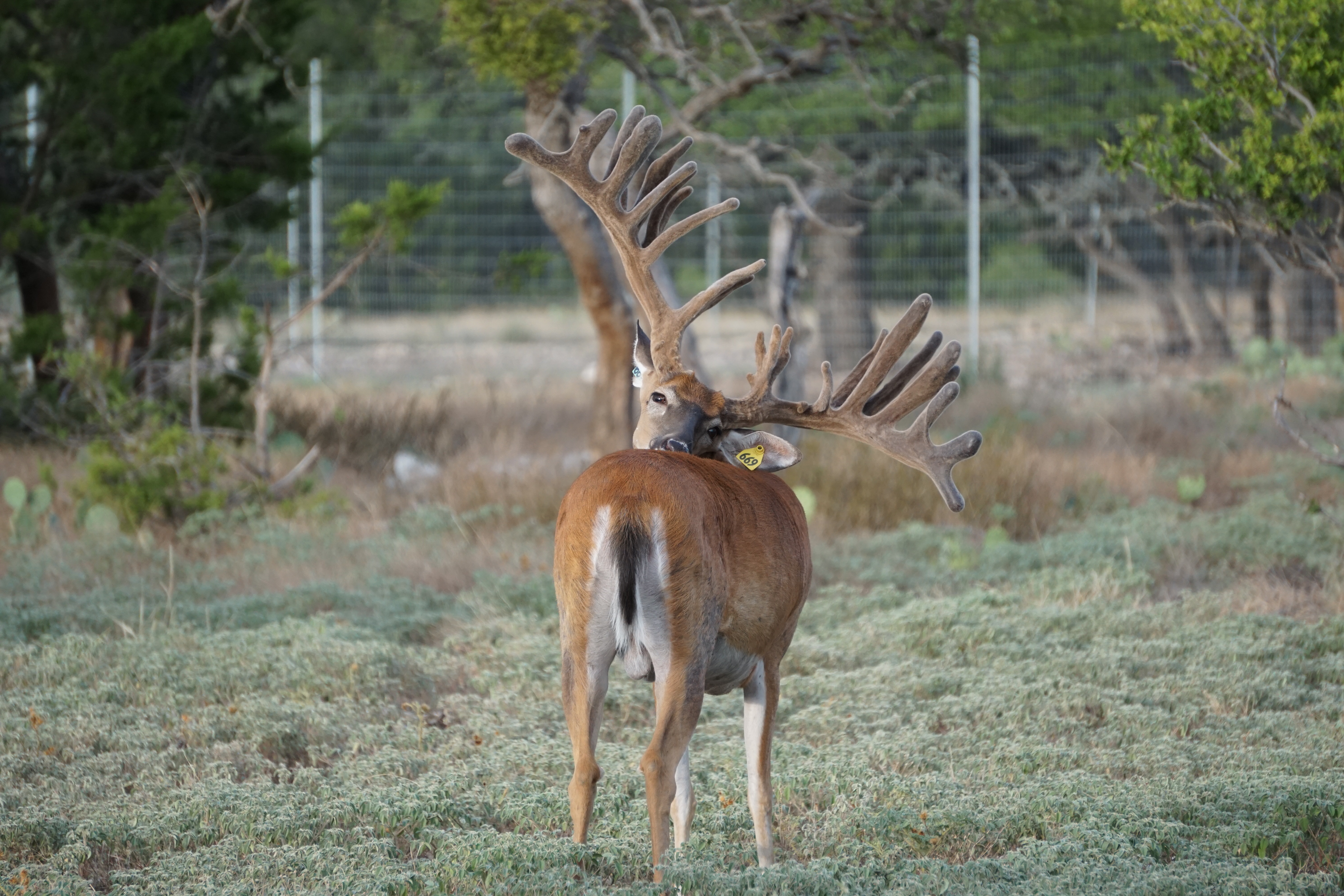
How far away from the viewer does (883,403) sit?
442 cm

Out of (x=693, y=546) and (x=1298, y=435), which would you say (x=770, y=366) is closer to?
(x=693, y=546)

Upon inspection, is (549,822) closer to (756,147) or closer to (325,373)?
(756,147)

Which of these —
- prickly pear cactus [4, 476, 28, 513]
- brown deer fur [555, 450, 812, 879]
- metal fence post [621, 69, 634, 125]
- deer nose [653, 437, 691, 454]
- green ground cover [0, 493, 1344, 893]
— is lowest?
green ground cover [0, 493, 1344, 893]

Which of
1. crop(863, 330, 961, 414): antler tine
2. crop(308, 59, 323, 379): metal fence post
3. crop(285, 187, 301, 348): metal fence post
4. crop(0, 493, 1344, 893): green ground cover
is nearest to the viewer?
crop(0, 493, 1344, 893): green ground cover

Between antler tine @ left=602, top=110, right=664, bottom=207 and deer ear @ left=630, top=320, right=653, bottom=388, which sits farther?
antler tine @ left=602, top=110, right=664, bottom=207

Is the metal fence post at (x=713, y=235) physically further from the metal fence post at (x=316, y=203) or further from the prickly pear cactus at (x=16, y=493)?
the prickly pear cactus at (x=16, y=493)

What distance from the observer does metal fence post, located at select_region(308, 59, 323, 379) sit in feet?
48.8

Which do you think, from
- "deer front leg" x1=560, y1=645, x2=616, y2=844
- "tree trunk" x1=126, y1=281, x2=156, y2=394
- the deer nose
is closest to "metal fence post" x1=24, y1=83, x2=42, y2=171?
"tree trunk" x1=126, y1=281, x2=156, y2=394

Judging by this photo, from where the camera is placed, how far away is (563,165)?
4.46 m

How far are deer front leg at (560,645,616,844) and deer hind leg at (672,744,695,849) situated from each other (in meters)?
0.38

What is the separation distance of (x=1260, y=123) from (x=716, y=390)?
2975 millimetres

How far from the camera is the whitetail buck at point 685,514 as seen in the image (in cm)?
318

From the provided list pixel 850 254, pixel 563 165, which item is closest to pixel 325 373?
pixel 850 254

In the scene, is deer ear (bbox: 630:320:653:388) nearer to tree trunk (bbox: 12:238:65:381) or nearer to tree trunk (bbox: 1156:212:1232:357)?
tree trunk (bbox: 12:238:65:381)
